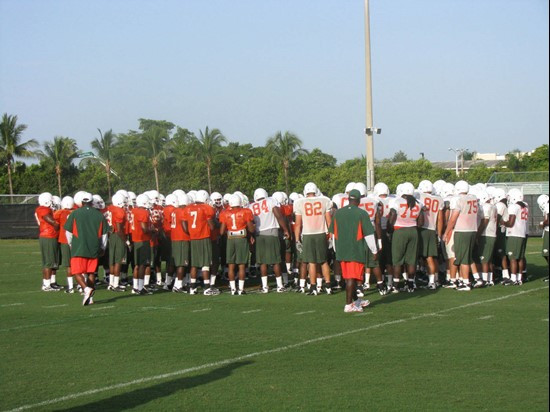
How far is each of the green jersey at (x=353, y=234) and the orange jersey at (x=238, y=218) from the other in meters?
2.99

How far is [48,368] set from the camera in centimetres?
869

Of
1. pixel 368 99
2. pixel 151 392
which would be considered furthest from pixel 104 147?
pixel 151 392

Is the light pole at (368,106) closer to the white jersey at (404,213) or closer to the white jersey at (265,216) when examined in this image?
the white jersey at (265,216)

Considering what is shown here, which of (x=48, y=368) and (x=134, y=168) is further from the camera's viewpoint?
(x=134, y=168)

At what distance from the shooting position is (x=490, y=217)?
1550cm

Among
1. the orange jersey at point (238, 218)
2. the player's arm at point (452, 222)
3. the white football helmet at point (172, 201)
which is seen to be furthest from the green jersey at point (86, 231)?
the player's arm at point (452, 222)

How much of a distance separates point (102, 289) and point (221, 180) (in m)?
41.6

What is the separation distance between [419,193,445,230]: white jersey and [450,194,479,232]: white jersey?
1.69 ft

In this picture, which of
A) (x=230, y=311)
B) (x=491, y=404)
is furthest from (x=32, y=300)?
(x=491, y=404)

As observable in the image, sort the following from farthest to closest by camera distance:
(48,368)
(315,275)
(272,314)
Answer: (315,275), (272,314), (48,368)

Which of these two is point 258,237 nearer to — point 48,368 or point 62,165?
point 48,368

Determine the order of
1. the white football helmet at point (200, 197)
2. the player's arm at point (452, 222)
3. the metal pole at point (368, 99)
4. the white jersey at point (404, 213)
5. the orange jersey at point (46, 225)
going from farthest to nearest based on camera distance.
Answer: the metal pole at point (368, 99) < the orange jersey at point (46, 225) < the white football helmet at point (200, 197) < the player's arm at point (452, 222) < the white jersey at point (404, 213)

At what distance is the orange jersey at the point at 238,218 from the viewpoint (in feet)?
49.6

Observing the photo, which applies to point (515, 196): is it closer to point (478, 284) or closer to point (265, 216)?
point (478, 284)
